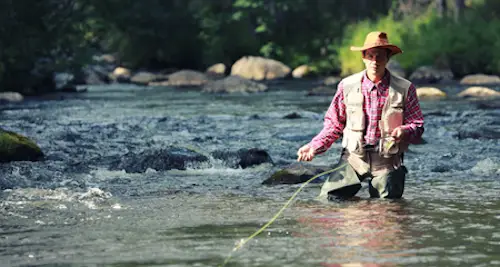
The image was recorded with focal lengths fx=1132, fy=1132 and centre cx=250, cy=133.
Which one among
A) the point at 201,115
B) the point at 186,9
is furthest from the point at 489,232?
the point at 186,9

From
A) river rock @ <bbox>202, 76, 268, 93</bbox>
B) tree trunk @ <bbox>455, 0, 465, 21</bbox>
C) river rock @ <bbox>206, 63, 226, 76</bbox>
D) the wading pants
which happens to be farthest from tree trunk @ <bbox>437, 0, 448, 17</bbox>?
the wading pants

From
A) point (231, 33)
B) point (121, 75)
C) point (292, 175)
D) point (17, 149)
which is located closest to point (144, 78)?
point (121, 75)

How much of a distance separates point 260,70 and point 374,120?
1317 inches

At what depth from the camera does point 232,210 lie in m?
9.58

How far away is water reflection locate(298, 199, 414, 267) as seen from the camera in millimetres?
7082

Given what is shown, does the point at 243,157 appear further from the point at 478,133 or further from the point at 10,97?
the point at 10,97

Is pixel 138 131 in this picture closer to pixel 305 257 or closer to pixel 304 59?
pixel 305 257

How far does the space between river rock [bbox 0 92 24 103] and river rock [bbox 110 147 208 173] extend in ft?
53.0

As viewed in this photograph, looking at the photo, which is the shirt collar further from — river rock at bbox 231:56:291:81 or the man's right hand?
river rock at bbox 231:56:291:81

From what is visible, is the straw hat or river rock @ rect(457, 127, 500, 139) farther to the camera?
river rock @ rect(457, 127, 500, 139)

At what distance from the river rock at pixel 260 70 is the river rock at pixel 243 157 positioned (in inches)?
1097

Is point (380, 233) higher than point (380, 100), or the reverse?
point (380, 100)

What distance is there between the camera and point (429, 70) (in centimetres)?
3569

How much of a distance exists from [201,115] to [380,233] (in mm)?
15354
